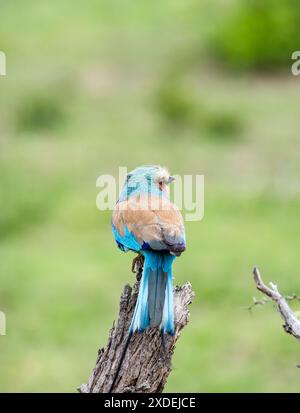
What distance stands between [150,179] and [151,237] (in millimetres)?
533

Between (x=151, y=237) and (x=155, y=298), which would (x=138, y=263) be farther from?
(x=155, y=298)

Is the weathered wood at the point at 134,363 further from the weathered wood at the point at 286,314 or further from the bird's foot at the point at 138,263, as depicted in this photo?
the bird's foot at the point at 138,263

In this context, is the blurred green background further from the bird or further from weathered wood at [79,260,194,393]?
weathered wood at [79,260,194,393]

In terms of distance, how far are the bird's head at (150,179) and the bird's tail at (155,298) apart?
1.92ft

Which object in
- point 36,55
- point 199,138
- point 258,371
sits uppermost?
point 36,55

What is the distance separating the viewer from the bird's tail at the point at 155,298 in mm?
4562

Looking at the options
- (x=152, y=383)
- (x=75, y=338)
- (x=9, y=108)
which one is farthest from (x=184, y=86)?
(x=152, y=383)

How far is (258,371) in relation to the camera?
1120 centimetres

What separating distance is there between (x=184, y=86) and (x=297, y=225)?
5749mm

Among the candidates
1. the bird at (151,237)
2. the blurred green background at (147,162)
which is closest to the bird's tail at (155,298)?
the bird at (151,237)

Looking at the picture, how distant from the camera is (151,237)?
488 cm

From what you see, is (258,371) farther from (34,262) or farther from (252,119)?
(252,119)

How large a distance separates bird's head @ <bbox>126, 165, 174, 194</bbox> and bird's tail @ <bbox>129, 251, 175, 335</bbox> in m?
0.58

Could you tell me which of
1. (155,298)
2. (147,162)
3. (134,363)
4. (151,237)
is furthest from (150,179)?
(147,162)
